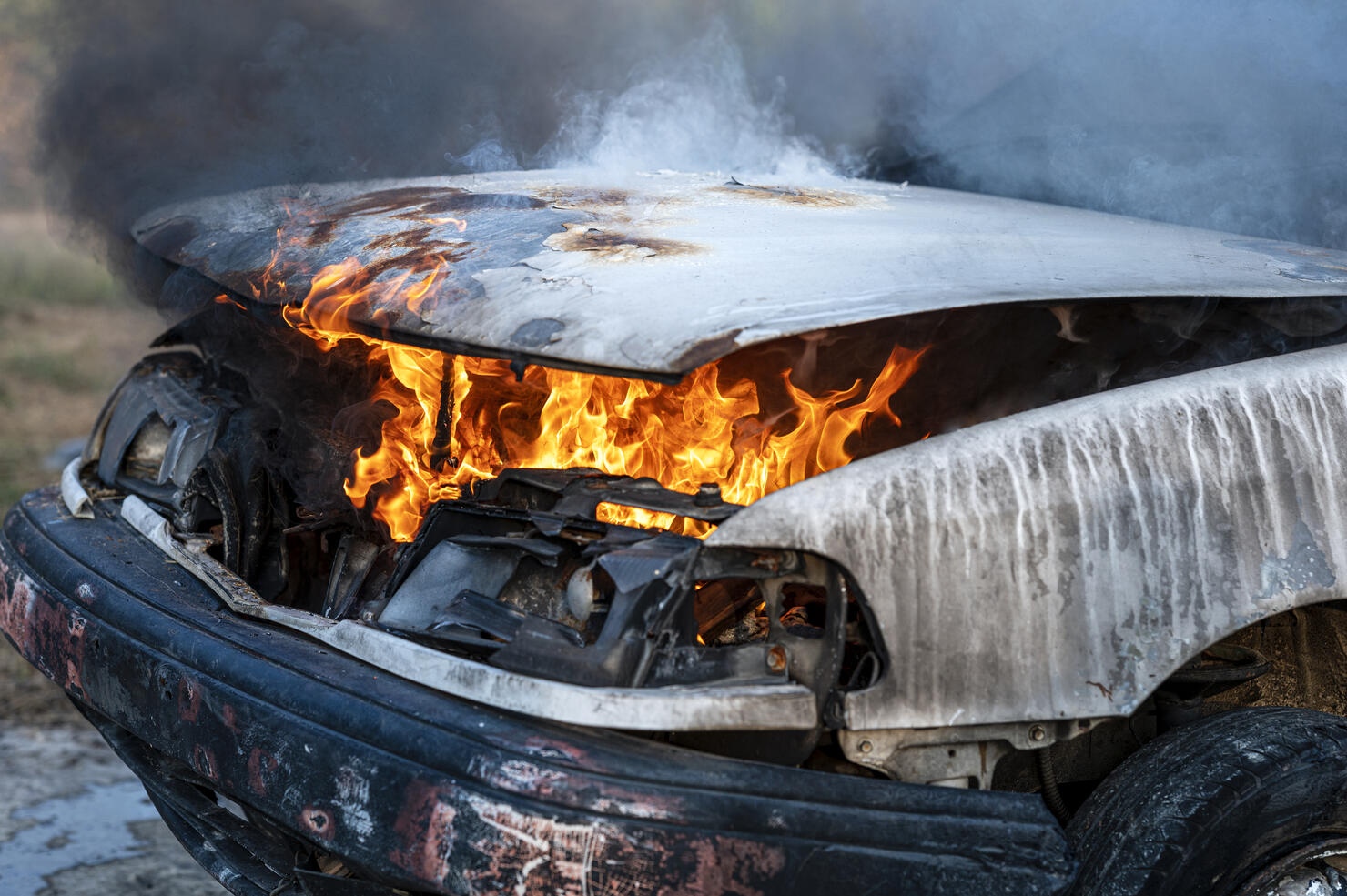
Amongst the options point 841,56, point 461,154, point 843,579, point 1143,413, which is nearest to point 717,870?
point 843,579

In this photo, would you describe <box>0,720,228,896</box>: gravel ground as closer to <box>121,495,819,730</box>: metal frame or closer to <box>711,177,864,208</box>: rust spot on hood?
<box>121,495,819,730</box>: metal frame

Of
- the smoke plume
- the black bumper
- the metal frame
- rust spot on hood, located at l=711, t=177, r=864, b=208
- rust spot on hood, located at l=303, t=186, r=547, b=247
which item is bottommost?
the black bumper

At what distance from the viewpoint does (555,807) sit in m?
1.74

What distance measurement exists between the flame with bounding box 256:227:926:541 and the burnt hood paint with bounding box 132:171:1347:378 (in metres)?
0.09

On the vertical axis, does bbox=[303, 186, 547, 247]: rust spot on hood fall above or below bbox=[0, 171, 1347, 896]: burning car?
above

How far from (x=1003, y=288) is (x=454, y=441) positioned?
124 centimetres

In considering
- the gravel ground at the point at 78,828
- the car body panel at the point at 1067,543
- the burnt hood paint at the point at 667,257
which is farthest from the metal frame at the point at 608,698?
the gravel ground at the point at 78,828

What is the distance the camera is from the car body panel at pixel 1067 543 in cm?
187

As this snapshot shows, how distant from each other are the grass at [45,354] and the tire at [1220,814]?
3.01m

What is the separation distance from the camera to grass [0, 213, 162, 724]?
14.2 ft

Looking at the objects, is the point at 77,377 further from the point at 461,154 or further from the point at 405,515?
the point at 405,515

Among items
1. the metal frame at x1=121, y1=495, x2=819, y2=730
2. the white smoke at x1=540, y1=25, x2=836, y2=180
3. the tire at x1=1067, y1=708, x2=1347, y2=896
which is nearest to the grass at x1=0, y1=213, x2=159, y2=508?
the white smoke at x1=540, y1=25, x2=836, y2=180

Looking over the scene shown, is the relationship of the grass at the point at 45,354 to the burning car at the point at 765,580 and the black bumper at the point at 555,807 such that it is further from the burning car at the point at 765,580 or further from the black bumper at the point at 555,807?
A: the black bumper at the point at 555,807

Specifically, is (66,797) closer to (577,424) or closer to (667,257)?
(577,424)
